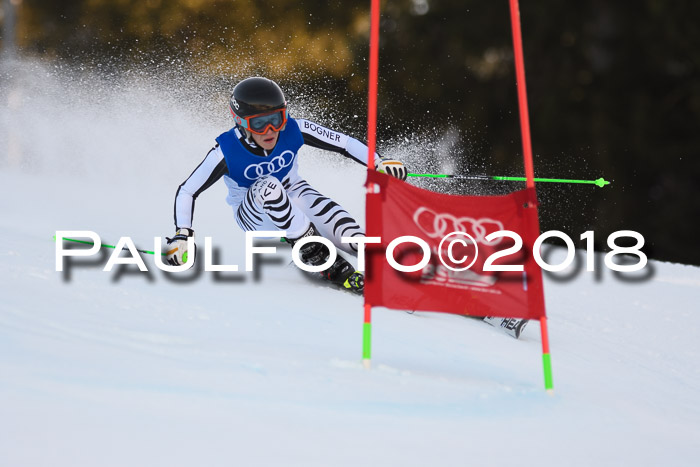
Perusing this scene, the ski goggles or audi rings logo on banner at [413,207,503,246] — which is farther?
the ski goggles

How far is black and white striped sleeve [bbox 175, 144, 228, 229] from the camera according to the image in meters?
5.72

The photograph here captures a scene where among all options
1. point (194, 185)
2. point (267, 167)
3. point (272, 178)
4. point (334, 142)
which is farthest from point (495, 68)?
point (194, 185)

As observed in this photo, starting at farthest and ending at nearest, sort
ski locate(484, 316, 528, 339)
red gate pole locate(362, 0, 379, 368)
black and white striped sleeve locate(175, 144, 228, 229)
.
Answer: black and white striped sleeve locate(175, 144, 228, 229) < ski locate(484, 316, 528, 339) < red gate pole locate(362, 0, 379, 368)

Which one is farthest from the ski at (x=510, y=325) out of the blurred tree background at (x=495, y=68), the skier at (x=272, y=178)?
the blurred tree background at (x=495, y=68)

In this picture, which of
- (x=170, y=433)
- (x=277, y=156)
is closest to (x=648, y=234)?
(x=277, y=156)

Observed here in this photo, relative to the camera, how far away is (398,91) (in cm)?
1791

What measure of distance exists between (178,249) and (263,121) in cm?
92

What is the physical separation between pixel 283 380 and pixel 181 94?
26.3 feet

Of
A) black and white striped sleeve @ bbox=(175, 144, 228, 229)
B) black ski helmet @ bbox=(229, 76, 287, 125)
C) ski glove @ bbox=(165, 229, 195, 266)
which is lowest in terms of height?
ski glove @ bbox=(165, 229, 195, 266)

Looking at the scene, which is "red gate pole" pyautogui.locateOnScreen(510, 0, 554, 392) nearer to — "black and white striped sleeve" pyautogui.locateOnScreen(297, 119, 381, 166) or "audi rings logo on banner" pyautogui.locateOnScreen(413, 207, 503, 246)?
"audi rings logo on banner" pyautogui.locateOnScreen(413, 207, 503, 246)

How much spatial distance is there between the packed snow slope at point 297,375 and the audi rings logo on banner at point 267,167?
0.67 meters

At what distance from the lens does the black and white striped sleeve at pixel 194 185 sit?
572 cm

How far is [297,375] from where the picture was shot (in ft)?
12.1

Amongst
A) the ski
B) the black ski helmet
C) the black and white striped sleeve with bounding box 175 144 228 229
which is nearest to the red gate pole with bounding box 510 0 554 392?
the ski
